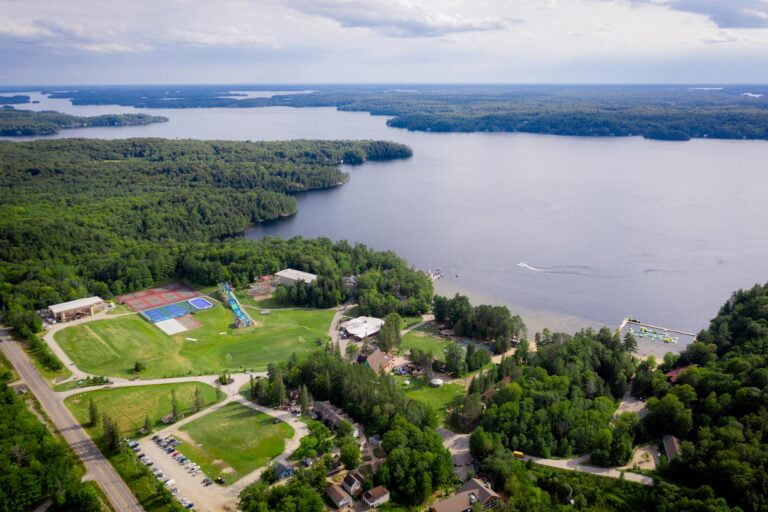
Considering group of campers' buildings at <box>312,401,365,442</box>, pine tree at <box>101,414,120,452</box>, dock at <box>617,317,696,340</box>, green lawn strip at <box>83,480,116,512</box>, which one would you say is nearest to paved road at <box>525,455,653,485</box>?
group of campers' buildings at <box>312,401,365,442</box>

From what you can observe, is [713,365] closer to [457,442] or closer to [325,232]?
[457,442]

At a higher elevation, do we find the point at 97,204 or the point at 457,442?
the point at 97,204

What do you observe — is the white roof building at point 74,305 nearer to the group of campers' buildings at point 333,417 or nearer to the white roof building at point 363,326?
the white roof building at point 363,326

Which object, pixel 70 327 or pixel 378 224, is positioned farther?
pixel 378 224

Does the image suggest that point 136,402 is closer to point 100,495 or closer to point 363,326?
point 100,495

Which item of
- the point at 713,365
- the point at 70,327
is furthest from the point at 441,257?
the point at 70,327

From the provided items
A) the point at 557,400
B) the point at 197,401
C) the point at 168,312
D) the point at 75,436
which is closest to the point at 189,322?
the point at 168,312

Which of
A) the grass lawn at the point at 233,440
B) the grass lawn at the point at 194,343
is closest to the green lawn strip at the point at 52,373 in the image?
the grass lawn at the point at 194,343
